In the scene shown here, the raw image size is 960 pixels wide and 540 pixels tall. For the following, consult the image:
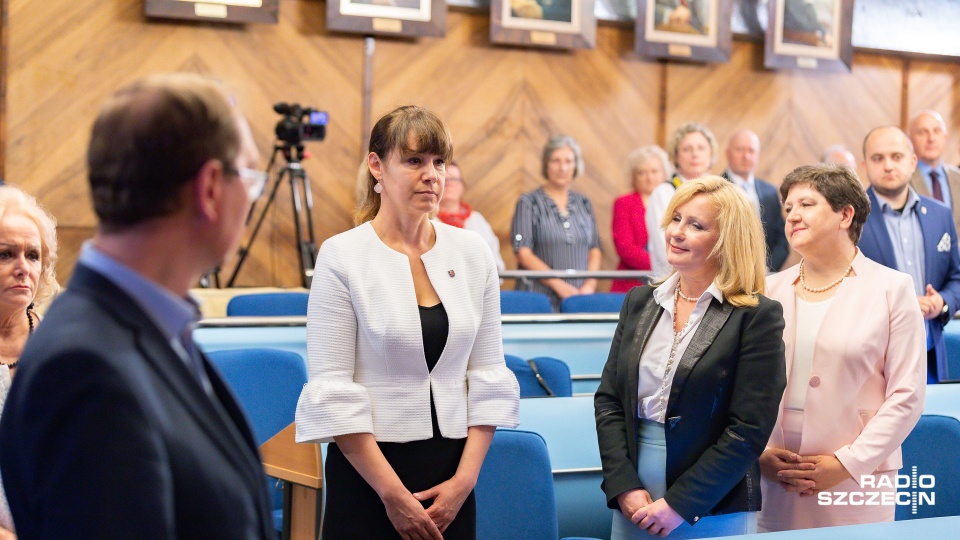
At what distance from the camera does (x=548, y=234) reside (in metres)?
5.51

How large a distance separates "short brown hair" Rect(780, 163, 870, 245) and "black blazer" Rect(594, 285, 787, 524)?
433 mm

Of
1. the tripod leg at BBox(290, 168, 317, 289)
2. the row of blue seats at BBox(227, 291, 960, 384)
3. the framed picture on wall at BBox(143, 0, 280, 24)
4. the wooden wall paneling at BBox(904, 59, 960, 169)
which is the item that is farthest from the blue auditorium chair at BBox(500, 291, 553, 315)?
the wooden wall paneling at BBox(904, 59, 960, 169)

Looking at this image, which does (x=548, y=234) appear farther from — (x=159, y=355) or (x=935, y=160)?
(x=159, y=355)

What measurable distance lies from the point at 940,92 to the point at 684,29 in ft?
8.35

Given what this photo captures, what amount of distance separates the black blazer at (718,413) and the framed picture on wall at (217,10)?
4.53m

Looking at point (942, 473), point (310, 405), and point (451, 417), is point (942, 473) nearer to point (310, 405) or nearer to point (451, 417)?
point (451, 417)

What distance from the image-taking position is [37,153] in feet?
19.0

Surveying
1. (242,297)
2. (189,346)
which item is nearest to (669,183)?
(242,297)

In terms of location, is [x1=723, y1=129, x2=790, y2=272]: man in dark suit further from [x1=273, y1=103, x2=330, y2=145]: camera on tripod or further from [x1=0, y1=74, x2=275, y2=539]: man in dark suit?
[x1=0, y1=74, x2=275, y2=539]: man in dark suit

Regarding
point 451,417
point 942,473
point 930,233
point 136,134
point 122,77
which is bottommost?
point 942,473

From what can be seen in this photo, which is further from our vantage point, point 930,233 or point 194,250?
point 930,233

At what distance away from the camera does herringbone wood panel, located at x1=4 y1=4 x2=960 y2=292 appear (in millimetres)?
5793

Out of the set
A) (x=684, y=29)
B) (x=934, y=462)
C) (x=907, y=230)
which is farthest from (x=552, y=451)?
(x=684, y=29)

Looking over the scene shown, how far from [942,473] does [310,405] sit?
1737mm
